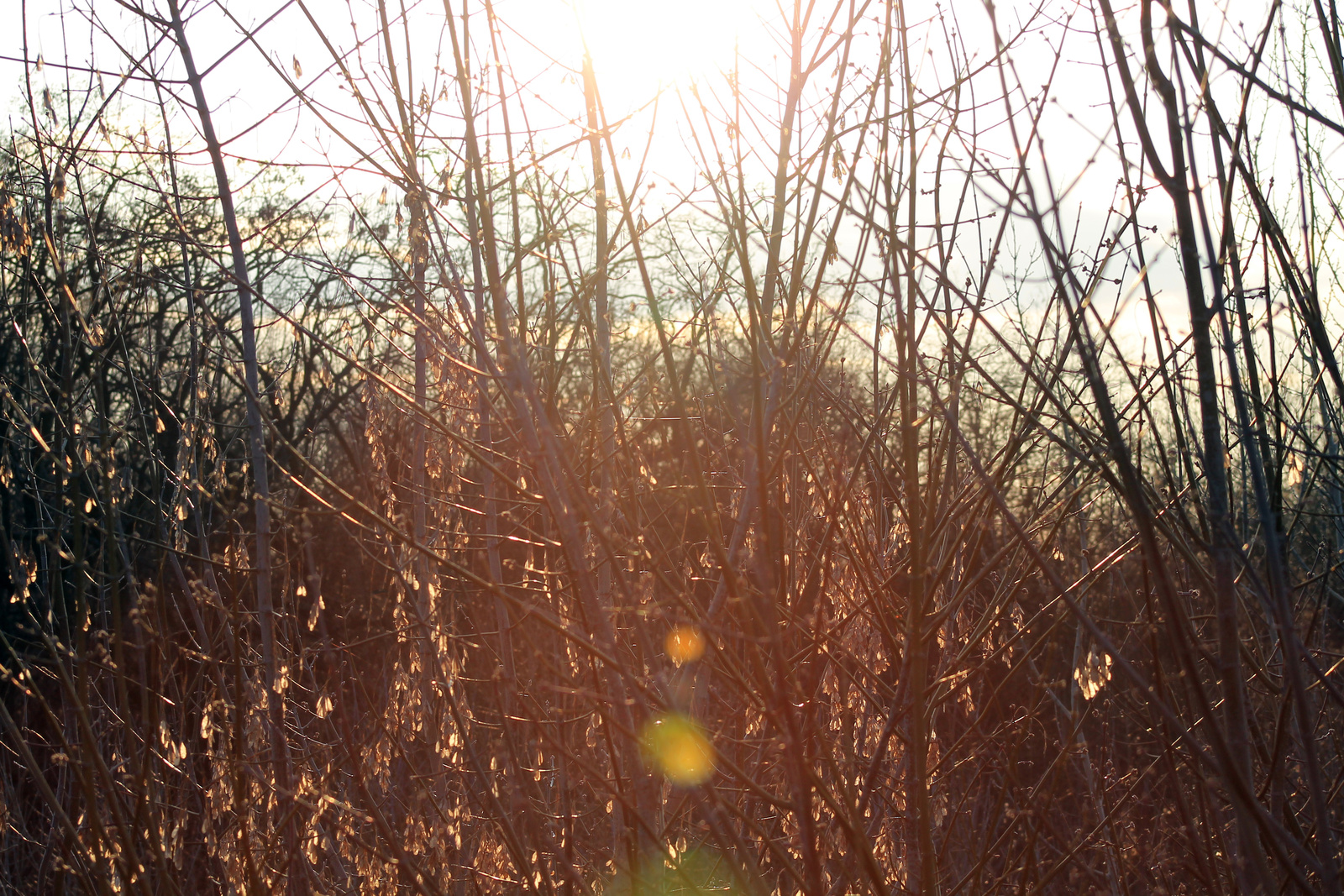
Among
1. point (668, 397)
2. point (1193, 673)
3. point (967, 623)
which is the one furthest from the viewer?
point (967, 623)

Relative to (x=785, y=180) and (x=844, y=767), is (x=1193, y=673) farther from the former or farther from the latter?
(x=844, y=767)

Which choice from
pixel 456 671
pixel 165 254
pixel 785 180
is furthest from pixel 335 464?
pixel 785 180

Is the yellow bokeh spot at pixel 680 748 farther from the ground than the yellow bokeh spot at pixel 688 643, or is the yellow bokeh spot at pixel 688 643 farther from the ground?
the yellow bokeh spot at pixel 688 643

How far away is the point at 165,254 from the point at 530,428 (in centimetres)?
1178

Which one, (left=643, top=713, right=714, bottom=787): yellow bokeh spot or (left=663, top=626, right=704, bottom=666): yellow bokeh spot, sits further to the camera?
(left=663, top=626, right=704, bottom=666): yellow bokeh spot

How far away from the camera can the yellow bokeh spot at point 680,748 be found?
1271 millimetres

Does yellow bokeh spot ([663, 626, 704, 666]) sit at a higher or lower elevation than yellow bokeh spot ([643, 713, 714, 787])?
higher

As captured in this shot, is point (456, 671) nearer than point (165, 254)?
Yes

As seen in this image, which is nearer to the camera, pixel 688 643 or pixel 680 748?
pixel 680 748

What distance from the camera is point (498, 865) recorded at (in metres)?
2.59

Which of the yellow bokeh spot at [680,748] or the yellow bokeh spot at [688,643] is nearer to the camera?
the yellow bokeh spot at [680,748]

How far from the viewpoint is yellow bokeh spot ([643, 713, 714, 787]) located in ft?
4.17

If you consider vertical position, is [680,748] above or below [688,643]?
below

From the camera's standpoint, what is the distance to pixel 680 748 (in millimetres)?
1461
